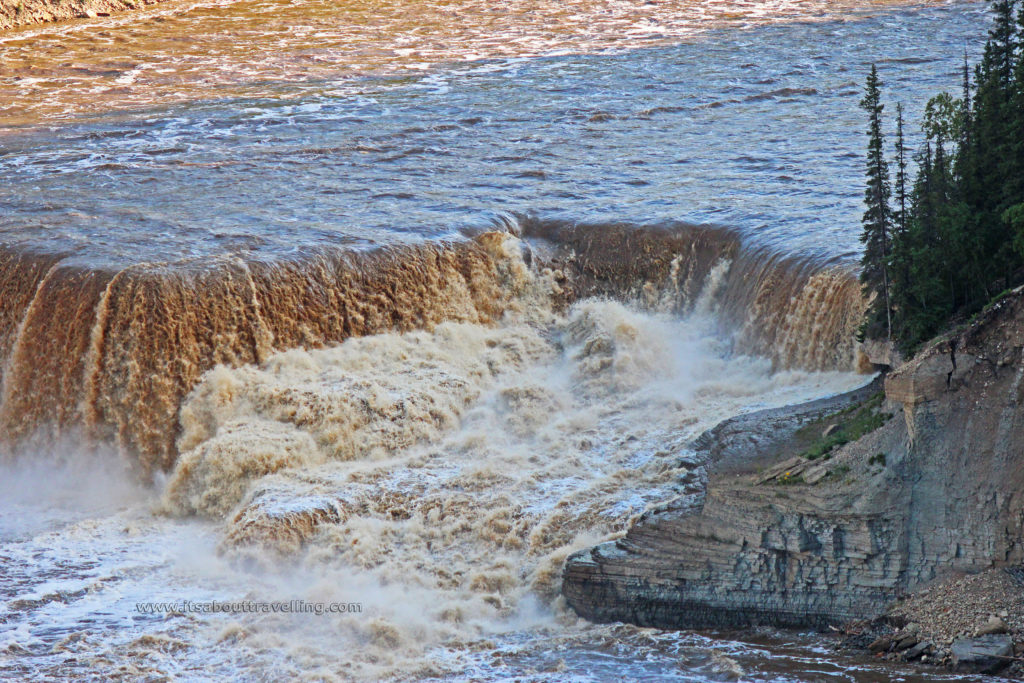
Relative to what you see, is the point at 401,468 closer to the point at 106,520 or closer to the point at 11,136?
the point at 106,520

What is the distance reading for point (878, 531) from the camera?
17.0 meters

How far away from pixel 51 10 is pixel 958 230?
46127mm

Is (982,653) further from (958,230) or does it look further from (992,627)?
(958,230)

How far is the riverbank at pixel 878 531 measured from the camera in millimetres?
16188

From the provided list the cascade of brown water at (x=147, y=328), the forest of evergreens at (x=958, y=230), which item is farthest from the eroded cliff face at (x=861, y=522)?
the cascade of brown water at (x=147, y=328)

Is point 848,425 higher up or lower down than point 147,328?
lower down

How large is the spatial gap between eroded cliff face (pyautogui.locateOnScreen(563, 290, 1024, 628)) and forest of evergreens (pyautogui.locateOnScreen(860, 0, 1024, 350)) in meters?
1.98

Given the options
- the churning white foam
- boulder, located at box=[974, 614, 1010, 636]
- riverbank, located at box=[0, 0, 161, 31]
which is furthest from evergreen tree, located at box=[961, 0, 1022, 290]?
riverbank, located at box=[0, 0, 161, 31]

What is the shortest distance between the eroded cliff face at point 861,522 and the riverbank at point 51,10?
44735 mm

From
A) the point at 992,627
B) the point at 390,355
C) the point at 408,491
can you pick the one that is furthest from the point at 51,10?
the point at 992,627

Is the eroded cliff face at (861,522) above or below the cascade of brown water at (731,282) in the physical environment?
below

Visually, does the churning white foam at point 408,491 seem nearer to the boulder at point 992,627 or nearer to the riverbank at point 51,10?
the boulder at point 992,627

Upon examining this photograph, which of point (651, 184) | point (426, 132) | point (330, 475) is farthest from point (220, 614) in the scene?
point (426, 132)

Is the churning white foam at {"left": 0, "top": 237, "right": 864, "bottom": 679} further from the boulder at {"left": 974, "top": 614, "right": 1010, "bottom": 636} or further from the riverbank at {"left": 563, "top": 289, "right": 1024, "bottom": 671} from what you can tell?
the boulder at {"left": 974, "top": 614, "right": 1010, "bottom": 636}
